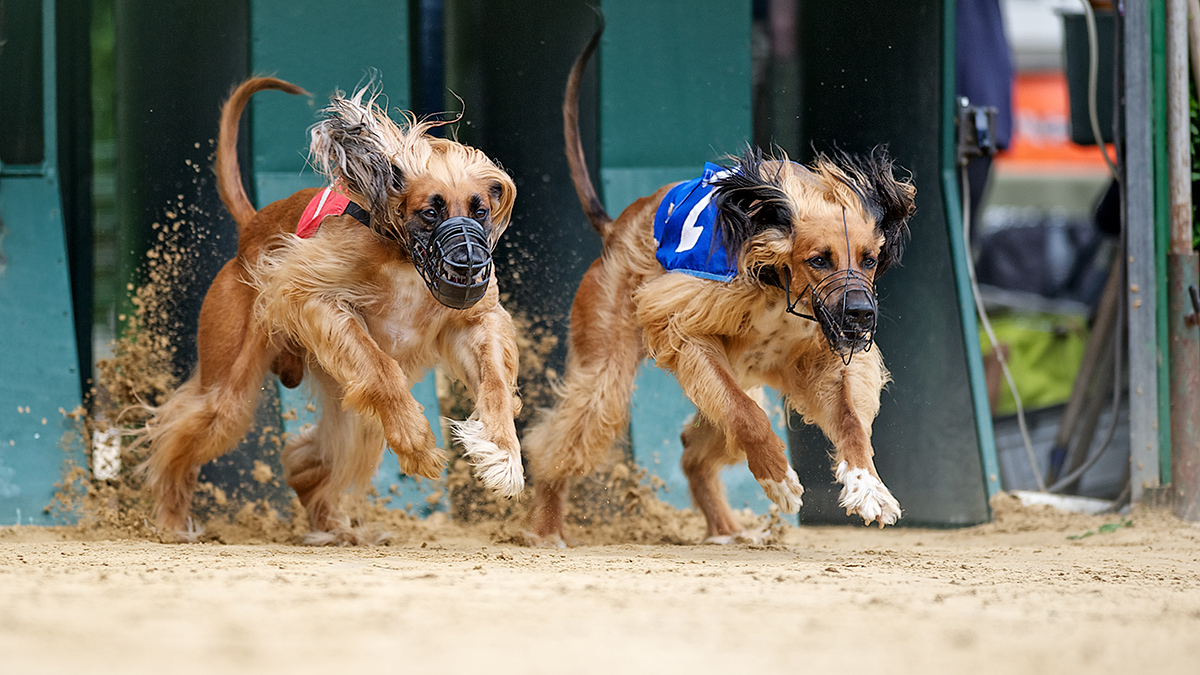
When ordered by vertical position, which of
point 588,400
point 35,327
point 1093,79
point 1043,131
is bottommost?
point 588,400

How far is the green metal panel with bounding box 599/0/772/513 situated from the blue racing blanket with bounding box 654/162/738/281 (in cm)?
99

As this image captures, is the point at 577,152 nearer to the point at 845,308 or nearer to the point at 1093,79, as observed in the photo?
the point at 845,308

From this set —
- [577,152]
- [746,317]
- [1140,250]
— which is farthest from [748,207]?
[1140,250]

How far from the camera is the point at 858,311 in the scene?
2.98 meters

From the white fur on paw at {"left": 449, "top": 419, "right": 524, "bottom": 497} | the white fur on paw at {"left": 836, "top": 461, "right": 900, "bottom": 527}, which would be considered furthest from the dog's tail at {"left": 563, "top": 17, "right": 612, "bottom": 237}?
the white fur on paw at {"left": 836, "top": 461, "right": 900, "bottom": 527}

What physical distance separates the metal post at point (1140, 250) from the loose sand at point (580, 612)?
1.22 m

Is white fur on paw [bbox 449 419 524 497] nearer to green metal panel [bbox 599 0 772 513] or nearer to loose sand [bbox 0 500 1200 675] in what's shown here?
loose sand [bbox 0 500 1200 675]

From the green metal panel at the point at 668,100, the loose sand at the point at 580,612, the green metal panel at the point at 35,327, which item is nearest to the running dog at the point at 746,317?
the loose sand at the point at 580,612

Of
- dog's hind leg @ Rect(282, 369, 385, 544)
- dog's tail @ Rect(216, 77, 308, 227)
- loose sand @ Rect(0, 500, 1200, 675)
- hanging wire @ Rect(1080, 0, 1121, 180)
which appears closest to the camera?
loose sand @ Rect(0, 500, 1200, 675)

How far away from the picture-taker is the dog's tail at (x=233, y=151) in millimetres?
3879

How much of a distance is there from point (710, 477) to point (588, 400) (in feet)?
1.87

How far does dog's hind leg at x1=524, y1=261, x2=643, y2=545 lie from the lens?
3.71m

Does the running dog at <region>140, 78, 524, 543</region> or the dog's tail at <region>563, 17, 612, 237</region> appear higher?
the dog's tail at <region>563, 17, 612, 237</region>

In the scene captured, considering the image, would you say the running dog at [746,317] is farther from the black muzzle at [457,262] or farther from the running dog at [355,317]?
the black muzzle at [457,262]
